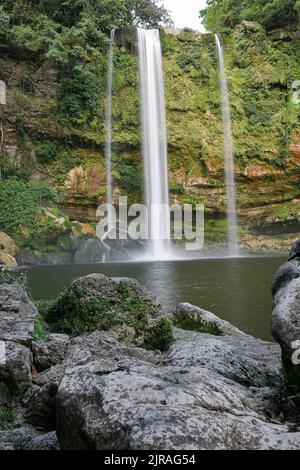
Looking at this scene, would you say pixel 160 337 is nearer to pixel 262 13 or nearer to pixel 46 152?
pixel 46 152

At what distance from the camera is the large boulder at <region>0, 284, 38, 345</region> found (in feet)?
16.8

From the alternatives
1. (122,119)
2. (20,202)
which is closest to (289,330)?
(20,202)

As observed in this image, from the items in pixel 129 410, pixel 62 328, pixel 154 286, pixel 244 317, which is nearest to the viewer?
pixel 129 410

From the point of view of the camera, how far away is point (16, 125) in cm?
2800

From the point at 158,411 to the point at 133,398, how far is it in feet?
0.83

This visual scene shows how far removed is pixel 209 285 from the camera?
585 inches

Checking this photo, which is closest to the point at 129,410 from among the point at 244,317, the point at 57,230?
the point at 244,317

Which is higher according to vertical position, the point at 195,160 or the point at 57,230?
the point at 195,160

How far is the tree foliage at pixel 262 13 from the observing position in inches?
1305

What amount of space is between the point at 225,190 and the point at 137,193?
5.96 metres

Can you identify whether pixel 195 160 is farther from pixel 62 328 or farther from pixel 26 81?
pixel 62 328

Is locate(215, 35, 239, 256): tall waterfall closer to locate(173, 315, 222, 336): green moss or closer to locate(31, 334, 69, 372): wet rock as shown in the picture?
locate(173, 315, 222, 336): green moss

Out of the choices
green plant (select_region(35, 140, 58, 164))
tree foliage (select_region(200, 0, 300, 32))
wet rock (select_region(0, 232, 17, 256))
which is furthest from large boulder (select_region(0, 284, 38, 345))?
tree foliage (select_region(200, 0, 300, 32))
